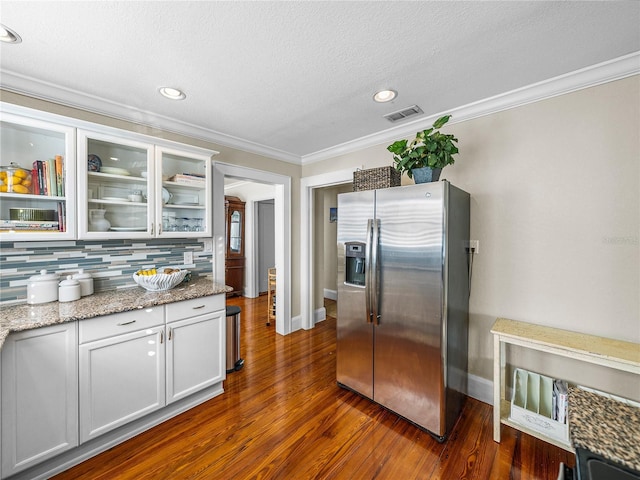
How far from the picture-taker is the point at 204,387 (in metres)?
2.21

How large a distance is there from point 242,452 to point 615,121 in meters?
3.25

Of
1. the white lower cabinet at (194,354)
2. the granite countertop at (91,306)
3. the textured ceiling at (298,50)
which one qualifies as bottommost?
the white lower cabinet at (194,354)

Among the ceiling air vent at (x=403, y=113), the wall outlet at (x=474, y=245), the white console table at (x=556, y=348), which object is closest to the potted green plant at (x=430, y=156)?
the ceiling air vent at (x=403, y=113)

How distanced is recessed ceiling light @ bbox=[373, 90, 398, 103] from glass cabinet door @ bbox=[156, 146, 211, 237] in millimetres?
1631

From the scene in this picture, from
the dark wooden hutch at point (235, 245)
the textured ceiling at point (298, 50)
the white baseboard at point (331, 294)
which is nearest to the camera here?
the textured ceiling at point (298, 50)

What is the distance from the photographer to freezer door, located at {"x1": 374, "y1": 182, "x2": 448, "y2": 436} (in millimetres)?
1817

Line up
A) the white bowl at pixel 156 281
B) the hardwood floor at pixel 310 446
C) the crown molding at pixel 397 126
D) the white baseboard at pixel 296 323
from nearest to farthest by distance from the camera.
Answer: the hardwood floor at pixel 310 446, the crown molding at pixel 397 126, the white bowl at pixel 156 281, the white baseboard at pixel 296 323

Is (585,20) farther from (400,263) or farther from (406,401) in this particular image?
(406,401)

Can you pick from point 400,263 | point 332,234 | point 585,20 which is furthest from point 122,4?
point 332,234

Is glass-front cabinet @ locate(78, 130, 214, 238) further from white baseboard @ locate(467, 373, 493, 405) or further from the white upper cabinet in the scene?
Result: white baseboard @ locate(467, 373, 493, 405)

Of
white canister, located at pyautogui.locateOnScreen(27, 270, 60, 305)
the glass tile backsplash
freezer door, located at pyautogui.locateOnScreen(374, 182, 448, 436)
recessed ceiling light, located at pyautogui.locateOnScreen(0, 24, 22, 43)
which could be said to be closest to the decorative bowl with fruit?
the glass tile backsplash

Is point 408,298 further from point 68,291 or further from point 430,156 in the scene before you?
point 68,291

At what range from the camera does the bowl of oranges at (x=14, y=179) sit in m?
1.74

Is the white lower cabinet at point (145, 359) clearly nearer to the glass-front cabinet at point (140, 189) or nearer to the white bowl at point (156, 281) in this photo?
the white bowl at point (156, 281)
